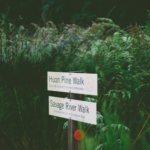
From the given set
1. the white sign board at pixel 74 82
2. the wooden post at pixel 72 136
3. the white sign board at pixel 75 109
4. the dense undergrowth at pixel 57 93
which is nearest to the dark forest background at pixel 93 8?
the dense undergrowth at pixel 57 93

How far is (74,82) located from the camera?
69.9 inches

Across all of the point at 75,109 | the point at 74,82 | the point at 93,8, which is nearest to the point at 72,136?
the point at 75,109

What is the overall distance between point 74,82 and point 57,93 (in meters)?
0.88

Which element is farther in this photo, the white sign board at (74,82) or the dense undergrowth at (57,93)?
the dense undergrowth at (57,93)

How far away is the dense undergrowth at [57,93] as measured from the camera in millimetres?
2234

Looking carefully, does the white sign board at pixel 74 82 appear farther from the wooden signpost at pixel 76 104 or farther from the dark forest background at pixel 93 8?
the dark forest background at pixel 93 8

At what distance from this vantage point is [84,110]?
65.2 inches

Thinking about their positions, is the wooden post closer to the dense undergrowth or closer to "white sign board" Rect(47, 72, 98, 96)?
"white sign board" Rect(47, 72, 98, 96)

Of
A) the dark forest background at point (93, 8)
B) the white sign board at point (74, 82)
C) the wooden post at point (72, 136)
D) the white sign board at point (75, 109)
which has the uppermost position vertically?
the dark forest background at point (93, 8)

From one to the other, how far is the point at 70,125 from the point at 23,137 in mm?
825

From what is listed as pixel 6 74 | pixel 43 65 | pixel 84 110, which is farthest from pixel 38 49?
pixel 84 110

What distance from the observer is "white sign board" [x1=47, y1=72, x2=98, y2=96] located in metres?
1.65

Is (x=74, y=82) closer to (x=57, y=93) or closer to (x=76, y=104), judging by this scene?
(x=76, y=104)

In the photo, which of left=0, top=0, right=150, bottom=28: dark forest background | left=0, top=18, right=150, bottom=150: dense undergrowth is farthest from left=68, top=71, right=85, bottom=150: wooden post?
left=0, top=0, right=150, bottom=28: dark forest background
